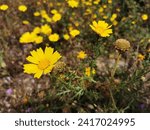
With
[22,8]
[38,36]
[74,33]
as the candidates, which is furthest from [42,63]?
[22,8]

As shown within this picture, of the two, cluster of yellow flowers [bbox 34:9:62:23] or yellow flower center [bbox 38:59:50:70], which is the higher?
yellow flower center [bbox 38:59:50:70]

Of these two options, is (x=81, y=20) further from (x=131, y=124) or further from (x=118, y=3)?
(x=131, y=124)

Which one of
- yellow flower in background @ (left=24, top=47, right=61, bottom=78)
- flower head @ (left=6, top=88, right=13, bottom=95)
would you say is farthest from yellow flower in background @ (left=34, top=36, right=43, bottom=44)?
yellow flower in background @ (left=24, top=47, right=61, bottom=78)

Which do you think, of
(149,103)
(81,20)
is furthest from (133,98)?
(81,20)

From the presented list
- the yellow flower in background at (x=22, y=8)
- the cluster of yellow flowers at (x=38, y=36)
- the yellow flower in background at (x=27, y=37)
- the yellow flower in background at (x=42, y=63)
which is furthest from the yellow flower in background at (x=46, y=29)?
the yellow flower in background at (x=42, y=63)

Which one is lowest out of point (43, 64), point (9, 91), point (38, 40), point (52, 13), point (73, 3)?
point (9, 91)

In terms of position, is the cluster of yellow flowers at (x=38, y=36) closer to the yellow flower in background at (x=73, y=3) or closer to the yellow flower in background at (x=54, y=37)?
the yellow flower in background at (x=54, y=37)

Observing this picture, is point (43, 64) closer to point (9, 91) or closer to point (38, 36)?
point (9, 91)

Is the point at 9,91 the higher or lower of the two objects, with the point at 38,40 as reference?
lower

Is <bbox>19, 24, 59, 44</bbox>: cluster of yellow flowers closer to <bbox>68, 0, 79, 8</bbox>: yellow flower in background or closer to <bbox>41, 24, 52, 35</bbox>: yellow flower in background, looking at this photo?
<bbox>41, 24, 52, 35</bbox>: yellow flower in background

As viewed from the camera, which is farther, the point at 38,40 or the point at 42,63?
the point at 38,40

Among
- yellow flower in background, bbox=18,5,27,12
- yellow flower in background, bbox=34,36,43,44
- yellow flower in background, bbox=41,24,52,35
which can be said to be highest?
yellow flower in background, bbox=18,5,27,12
